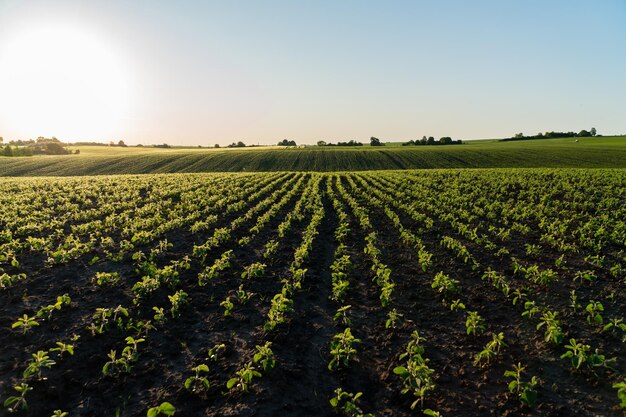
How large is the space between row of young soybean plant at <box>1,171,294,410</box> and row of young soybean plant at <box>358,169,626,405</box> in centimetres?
694

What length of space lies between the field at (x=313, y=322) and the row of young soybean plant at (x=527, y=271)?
0.07 metres

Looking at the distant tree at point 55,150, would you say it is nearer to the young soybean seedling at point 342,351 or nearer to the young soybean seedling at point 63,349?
the young soybean seedling at point 63,349

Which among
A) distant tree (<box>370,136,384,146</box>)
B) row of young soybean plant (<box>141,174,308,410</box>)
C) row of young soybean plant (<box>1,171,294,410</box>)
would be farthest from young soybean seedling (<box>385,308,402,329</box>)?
distant tree (<box>370,136,384,146</box>)

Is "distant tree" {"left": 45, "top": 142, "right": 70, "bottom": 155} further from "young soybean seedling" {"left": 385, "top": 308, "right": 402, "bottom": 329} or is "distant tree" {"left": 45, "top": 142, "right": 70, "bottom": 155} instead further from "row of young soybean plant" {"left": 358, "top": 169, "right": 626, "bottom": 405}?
"young soybean seedling" {"left": 385, "top": 308, "right": 402, "bottom": 329}

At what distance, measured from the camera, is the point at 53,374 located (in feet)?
21.2

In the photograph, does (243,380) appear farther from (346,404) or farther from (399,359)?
(399,359)

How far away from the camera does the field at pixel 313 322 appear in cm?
596


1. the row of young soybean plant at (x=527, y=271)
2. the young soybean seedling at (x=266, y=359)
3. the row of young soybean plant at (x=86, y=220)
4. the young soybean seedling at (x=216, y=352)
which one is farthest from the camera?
the row of young soybean plant at (x=86, y=220)

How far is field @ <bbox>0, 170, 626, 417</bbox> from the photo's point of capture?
5.96 metres

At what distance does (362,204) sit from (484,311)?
16.2 meters

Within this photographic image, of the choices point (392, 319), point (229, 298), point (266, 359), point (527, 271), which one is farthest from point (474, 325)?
point (229, 298)

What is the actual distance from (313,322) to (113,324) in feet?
15.1

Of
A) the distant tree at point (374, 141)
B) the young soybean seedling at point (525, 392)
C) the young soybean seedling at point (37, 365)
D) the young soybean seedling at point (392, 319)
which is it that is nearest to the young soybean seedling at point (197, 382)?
the young soybean seedling at point (37, 365)

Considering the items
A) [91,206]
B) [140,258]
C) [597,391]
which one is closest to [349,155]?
[91,206]
